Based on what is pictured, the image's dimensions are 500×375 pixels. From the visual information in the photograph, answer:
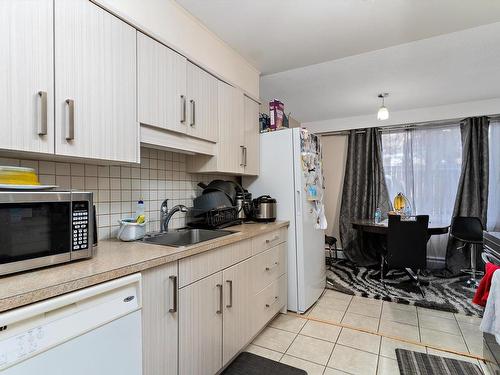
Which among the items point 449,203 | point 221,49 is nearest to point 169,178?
point 221,49

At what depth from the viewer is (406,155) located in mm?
4273

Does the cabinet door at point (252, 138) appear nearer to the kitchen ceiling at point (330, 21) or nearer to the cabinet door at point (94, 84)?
the kitchen ceiling at point (330, 21)

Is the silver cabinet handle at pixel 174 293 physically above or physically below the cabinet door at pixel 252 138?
below

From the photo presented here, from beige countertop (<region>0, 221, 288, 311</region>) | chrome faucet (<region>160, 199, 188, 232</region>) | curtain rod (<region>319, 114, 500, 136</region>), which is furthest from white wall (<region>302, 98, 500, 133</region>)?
beige countertop (<region>0, 221, 288, 311</region>)

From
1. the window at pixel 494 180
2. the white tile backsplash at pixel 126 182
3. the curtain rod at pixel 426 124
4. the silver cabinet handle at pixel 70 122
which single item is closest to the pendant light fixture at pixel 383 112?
the curtain rod at pixel 426 124

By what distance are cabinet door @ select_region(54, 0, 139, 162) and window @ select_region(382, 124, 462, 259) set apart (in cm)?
411

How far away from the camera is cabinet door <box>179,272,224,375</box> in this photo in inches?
53.4

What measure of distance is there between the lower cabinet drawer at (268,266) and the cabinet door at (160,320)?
0.79 metres

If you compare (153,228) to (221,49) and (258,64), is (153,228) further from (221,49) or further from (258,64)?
(258,64)

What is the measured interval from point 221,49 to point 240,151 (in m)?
0.85

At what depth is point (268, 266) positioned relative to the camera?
2191mm

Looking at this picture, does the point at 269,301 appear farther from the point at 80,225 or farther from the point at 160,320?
the point at 80,225

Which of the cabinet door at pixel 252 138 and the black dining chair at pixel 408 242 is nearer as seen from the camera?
the cabinet door at pixel 252 138

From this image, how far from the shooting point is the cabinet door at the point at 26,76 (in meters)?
0.99
